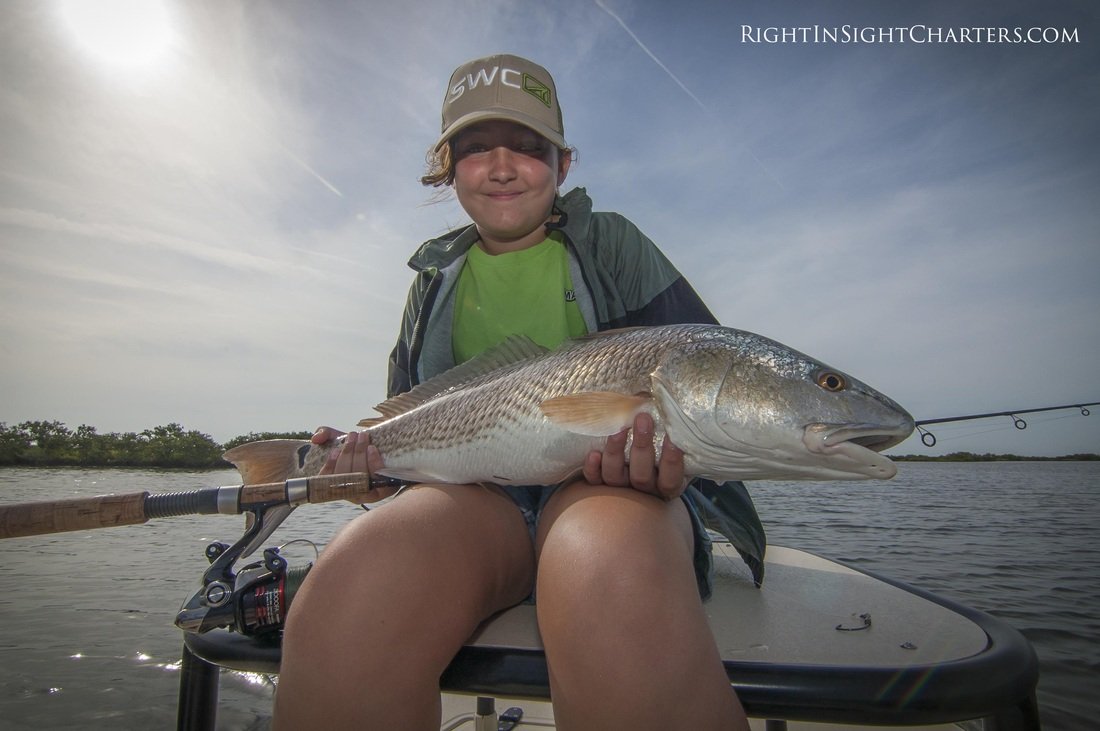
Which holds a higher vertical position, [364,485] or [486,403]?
[486,403]

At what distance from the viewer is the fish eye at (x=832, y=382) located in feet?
6.36

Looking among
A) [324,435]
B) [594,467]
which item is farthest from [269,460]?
[594,467]

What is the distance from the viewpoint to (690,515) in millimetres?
2014

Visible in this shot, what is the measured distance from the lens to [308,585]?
1483 millimetres

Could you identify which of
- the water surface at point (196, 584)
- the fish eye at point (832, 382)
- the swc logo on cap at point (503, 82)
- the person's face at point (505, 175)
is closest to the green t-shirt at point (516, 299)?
the person's face at point (505, 175)

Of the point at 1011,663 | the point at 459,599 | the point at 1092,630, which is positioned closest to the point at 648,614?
the point at 459,599

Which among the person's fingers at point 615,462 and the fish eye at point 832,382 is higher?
the fish eye at point 832,382

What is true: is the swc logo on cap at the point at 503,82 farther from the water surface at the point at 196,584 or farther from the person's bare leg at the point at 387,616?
the water surface at the point at 196,584

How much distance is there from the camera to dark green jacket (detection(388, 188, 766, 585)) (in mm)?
2580

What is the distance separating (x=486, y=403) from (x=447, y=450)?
0.90 feet

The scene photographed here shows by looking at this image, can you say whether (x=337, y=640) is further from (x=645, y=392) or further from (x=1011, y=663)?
(x=1011, y=663)

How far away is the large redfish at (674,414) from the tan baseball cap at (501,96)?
1.11m

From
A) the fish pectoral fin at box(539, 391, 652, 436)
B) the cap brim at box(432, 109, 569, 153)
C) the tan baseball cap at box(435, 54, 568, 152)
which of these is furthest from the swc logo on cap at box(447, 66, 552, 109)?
the fish pectoral fin at box(539, 391, 652, 436)

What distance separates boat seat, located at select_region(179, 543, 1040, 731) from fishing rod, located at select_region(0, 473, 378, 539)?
1.68 feet
